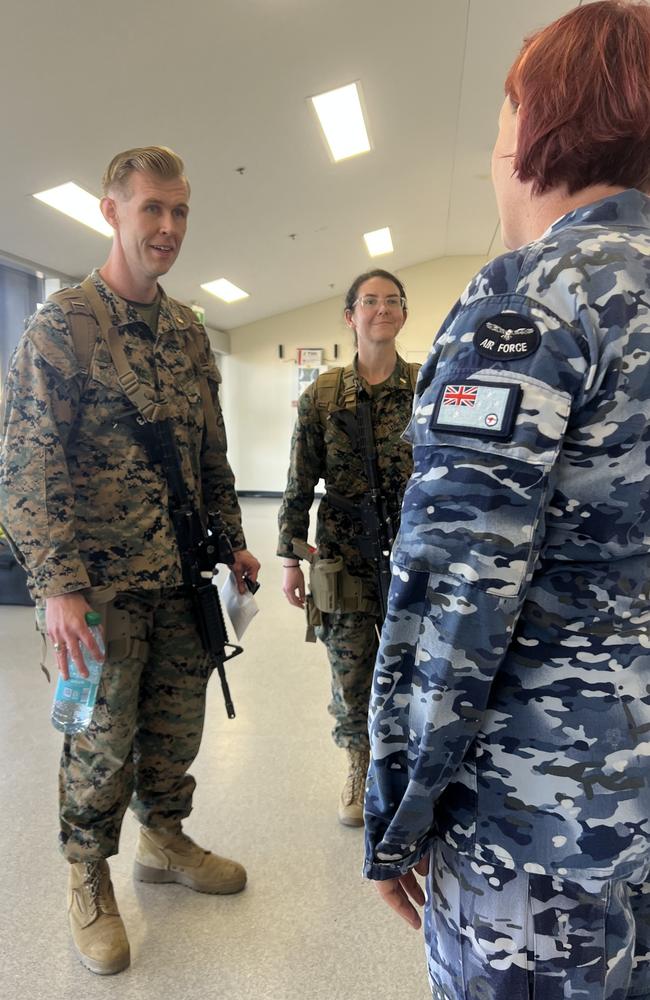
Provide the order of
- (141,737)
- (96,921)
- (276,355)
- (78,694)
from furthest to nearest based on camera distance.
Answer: (276,355) → (141,737) → (96,921) → (78,694)

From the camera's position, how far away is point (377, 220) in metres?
8.00

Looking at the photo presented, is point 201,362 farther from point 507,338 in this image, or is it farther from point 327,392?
point 507,338

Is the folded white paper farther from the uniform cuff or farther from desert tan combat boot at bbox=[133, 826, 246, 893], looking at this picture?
the uniform cuff

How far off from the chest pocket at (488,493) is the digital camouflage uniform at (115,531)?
38.3 inches

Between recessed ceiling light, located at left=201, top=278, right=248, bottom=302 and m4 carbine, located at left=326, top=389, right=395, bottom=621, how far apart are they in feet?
23.1

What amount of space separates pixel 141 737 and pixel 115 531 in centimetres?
57

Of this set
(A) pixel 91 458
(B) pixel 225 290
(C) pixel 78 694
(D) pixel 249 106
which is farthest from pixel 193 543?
(B) pixel 225 290

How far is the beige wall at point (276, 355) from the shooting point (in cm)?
1084

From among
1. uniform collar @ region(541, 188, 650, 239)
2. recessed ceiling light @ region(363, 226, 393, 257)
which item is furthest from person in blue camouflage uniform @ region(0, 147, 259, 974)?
recessed ceiling light @ region(363, 226, 393, 257)

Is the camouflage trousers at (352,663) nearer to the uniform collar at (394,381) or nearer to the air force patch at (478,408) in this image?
the uniform collar at (394,381)

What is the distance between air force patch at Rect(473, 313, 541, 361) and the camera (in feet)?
1.92

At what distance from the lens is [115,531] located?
4.88ft

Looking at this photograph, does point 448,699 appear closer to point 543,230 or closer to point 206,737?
point 543,230

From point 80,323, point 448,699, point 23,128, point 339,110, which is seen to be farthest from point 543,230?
point 339,110
